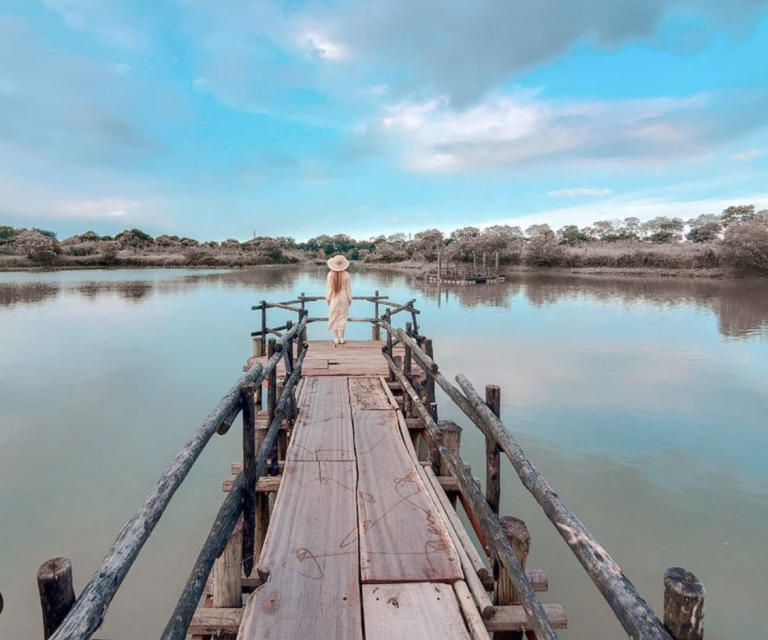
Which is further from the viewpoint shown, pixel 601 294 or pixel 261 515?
pixel 601 294

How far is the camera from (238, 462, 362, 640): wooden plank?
2086 millimetres

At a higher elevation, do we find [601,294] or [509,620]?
[509,620]

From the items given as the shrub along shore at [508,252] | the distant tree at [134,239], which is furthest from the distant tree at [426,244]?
the distant tree at [134,239]

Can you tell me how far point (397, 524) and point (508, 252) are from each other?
188 feet

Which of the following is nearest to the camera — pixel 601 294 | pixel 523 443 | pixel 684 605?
pixel 684 605

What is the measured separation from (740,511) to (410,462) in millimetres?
4870

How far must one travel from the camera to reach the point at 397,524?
294 cm

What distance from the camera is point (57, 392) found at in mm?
10789

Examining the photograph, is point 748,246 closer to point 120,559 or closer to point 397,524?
point 397,524

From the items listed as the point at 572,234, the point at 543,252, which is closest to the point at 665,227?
the point at 572,234

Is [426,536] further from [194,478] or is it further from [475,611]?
[194,478]

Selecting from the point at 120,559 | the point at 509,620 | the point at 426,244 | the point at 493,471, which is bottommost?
the point at 509,620

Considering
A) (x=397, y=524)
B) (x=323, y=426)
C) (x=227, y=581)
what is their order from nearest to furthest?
1. (x=227, y=581)
2. (x=397, y=524)
3. (x=323, y=426)

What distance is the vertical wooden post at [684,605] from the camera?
120cm
